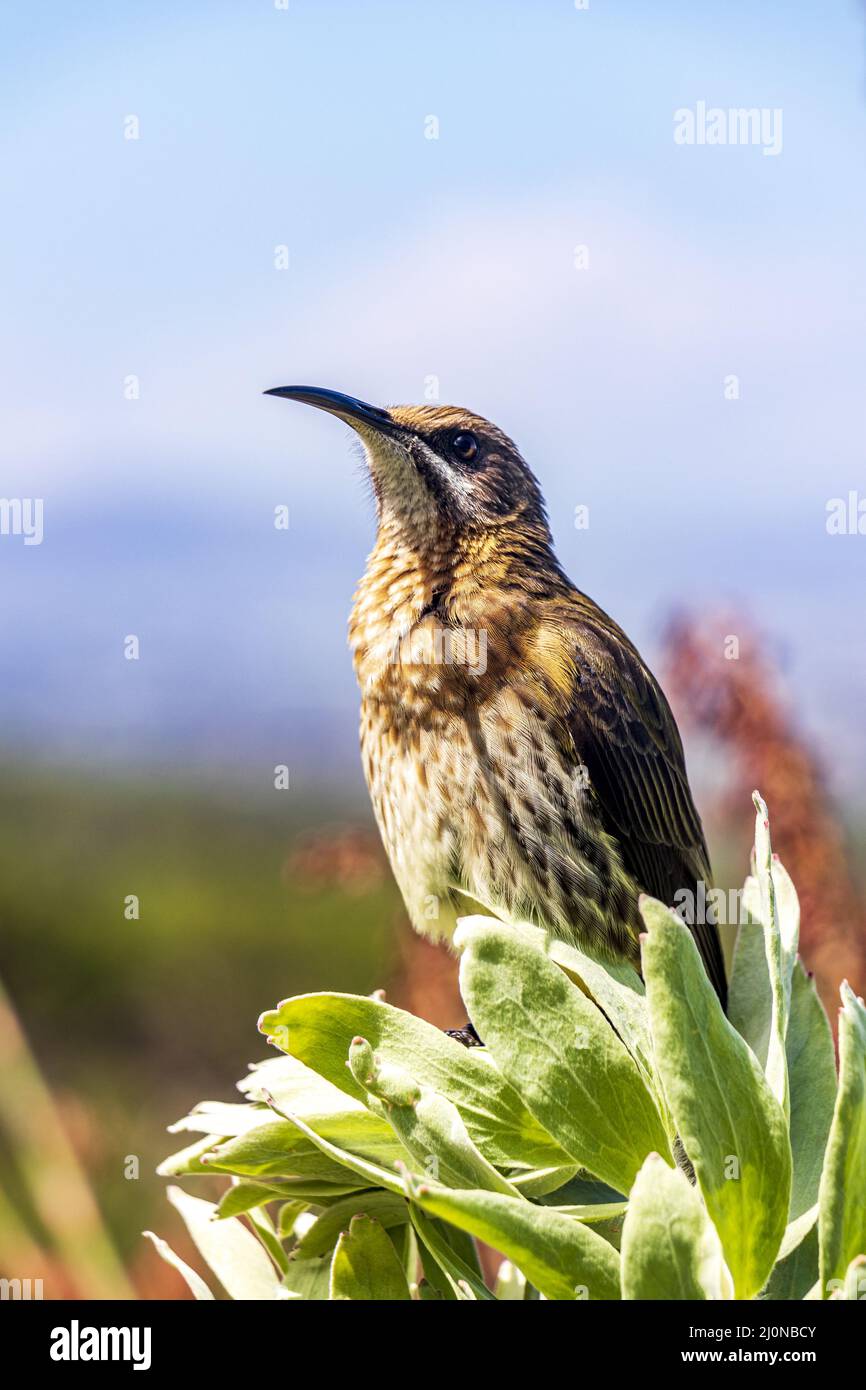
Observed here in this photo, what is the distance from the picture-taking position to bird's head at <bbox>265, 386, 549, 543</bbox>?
9.61 ft

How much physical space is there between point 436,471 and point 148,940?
226 inches

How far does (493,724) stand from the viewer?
2.64 metres

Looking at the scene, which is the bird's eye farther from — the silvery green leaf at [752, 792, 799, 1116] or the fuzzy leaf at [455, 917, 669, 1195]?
the fuzzy leaf at [455, 917, 669, 1195]

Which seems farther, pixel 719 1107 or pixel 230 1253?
Answer: pixel 230 1253

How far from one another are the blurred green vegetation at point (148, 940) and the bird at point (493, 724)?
8.85 ft

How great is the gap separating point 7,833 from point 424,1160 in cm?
915

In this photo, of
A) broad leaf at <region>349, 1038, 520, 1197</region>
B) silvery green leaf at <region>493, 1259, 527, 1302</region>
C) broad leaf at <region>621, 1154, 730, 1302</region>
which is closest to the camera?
broad leaf at <region>621, 1154, 730, 1302</region>

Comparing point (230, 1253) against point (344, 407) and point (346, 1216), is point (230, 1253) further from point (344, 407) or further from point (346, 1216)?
point (344, 407)

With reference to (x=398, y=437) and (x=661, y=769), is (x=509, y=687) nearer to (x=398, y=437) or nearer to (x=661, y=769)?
(x=661, y=769)

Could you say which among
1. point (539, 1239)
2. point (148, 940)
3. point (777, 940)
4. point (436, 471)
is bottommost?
point (148, 940)

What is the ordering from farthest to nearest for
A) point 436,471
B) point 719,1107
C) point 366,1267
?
point 436,471 < point 366,1267 < point 719,1107

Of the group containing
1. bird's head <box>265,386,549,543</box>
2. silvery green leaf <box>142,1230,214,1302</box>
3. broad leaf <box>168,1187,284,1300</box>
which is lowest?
broad leaf <box>168,1187,284,1300</box>

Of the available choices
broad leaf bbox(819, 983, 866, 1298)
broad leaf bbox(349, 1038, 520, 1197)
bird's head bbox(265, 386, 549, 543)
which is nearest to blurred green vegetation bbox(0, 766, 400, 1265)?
bird's head bbox(265, 386, 549, 543)

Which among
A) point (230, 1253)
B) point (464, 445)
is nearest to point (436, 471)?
point (464, 445)
